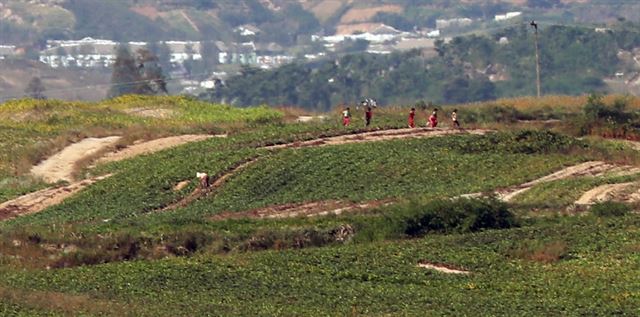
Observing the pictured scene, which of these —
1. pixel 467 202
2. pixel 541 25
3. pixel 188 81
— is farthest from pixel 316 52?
pixel 467 202

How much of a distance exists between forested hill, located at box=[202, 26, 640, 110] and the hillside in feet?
225

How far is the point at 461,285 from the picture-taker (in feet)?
106

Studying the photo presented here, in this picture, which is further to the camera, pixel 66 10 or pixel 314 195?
pixel 66 10

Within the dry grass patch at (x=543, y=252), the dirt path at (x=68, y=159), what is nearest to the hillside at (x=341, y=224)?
the dry grass patch at (x=543, y=252)

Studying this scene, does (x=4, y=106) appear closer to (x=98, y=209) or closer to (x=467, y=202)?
(x=98, y=209)

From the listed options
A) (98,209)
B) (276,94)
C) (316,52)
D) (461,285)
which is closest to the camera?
(461,285)

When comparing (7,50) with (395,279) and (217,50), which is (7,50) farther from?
(395,279)

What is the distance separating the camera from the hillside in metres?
30.5

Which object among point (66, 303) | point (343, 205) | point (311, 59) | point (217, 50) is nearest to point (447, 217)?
point (343, 205)

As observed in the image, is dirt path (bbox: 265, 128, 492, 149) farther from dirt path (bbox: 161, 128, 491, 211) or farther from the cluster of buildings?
the cluster of buildings

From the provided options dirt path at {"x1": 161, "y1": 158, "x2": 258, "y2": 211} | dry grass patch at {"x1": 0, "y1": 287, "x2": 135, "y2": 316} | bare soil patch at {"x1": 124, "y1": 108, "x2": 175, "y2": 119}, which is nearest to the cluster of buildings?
bare soil patch at {"x1": 124, "y1": 108, "x2": 175, "y2": 119}

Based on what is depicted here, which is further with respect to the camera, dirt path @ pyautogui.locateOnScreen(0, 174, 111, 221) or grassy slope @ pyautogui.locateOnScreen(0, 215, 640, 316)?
dirt path @ pyautogui.locateOnScreen(0, 174, 111, 221)

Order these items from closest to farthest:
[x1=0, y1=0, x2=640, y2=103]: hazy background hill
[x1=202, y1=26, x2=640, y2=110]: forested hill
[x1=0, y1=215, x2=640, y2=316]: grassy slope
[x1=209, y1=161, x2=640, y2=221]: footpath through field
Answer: [x1=0, y1=215, x2=640, y2=316]: grassy slope, [x1=209, y1=161, x2=640, y2=221]: footpath through field, [x1=0, y1=0, x2=640, y2=103]: hazy background hill, [x1=202, y1=26, x2=640, y2=110]: forested hill

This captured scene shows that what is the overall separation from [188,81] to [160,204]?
368 ft
